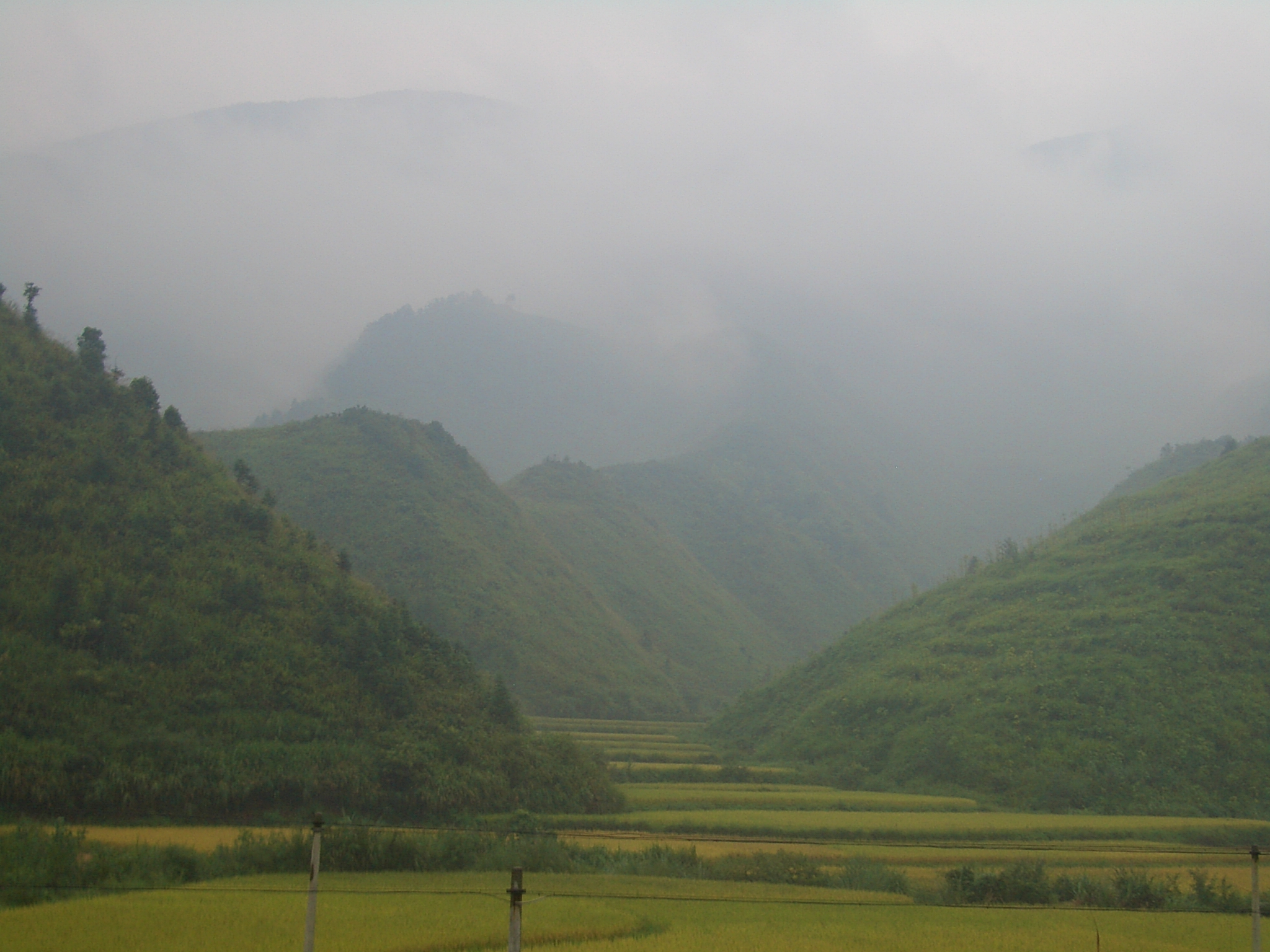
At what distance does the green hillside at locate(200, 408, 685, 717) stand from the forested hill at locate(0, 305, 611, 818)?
2032 centimetres

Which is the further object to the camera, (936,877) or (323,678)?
(323,678)

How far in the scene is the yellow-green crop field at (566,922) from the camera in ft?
45.2

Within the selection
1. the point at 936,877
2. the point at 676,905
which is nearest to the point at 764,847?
the point at 936,877

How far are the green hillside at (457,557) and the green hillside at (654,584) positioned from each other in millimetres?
6461

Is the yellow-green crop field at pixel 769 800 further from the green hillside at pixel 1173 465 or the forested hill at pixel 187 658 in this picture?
the green hillside at pixel 1173 465

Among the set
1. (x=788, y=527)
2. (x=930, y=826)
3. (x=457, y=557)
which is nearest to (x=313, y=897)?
(x=930, y=826)

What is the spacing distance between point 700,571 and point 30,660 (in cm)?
9002

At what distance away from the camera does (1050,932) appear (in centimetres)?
1708

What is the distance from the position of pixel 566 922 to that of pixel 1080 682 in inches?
1373

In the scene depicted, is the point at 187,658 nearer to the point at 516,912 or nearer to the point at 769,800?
the point at 769,800

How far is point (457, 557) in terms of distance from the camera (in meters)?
69.2

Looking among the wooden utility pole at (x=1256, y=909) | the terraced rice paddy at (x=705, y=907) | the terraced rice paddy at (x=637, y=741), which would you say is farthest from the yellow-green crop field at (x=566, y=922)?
the terraced rice paddy at (x=637, y=741)

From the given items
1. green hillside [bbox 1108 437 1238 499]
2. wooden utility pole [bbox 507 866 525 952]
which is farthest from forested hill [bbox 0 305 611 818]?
green hillside [bbox 1108 437 1238 499]

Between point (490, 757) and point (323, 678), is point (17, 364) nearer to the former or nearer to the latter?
point (323, 678)
